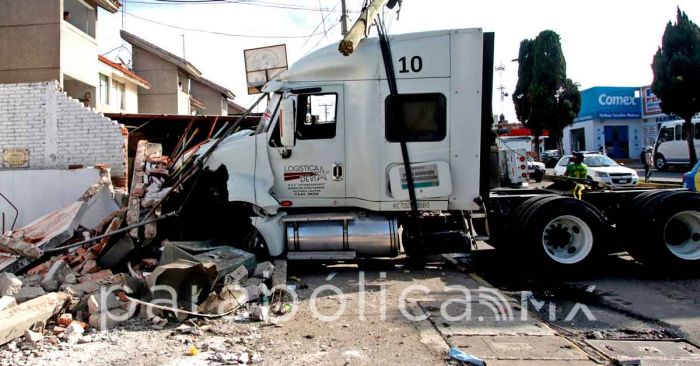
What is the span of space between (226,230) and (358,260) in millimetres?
2072

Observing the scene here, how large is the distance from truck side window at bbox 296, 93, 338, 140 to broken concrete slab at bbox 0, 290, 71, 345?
11.0 ft

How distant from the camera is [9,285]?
5.14 meters

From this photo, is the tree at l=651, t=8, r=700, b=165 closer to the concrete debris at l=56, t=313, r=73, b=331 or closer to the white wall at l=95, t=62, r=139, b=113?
the white wall at l=95, t=62, r=139, b=113

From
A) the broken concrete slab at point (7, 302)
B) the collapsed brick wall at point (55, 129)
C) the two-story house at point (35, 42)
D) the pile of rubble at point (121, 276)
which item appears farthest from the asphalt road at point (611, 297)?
the two-story house at point (35, 42)

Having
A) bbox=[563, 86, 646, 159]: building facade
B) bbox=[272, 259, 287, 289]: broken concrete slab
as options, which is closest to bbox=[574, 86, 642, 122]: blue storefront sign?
bbox=[563, 86, 646, 159]: building facade

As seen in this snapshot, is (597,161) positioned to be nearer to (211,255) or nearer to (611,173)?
(611,173)

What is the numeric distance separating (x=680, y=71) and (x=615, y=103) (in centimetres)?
1117

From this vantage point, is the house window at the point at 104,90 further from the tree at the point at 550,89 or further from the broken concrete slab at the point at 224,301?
the tree at the point at 550,89

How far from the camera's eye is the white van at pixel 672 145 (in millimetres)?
25680

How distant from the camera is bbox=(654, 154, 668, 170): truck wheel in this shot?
27.4m

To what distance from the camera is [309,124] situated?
6.67 meters

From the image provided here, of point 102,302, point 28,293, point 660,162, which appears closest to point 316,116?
point 102,302

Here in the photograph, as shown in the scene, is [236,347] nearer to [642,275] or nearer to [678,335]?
[678,335]

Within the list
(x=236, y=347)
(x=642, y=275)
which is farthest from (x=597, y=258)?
(x=236, y=347)
